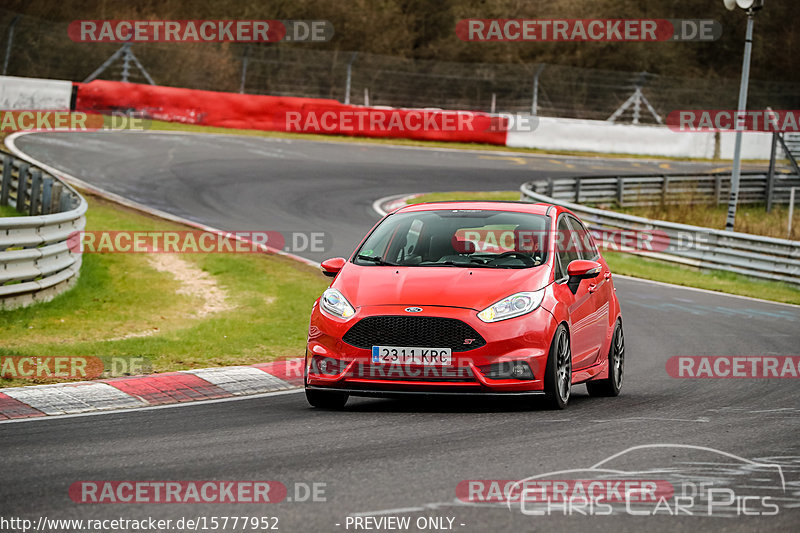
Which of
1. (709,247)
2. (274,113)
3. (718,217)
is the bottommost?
(718,217)

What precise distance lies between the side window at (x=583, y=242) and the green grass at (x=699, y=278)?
10.5 metres

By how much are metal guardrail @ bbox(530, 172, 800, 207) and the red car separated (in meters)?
17.7

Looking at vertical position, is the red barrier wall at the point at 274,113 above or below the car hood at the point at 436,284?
above

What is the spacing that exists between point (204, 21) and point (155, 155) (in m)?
26.3

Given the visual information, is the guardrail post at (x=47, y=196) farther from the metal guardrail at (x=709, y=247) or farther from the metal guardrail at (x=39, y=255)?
the metal guardrail at (x=709, y=247)

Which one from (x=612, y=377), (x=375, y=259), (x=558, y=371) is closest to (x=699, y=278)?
(x=612, y=377)

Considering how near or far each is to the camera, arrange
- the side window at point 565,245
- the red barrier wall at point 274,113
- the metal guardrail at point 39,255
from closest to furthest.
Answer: the side window at point 565,245
the metal guardrail at point 39,255
the red barrier wall at point 274,113

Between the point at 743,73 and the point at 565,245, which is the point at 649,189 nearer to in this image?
the point at 743,73

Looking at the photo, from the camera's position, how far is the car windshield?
9109 millimetres

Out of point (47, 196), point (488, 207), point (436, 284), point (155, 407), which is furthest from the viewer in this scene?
point (47, 196)

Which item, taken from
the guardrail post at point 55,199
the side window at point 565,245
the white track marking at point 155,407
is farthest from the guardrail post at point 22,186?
the side window at point 565,245

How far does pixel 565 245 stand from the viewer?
31.5 feet

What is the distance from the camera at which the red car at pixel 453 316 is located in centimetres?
820

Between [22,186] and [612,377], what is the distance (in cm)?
1185
